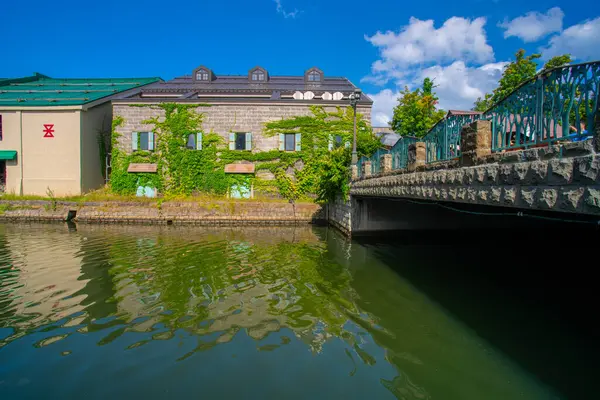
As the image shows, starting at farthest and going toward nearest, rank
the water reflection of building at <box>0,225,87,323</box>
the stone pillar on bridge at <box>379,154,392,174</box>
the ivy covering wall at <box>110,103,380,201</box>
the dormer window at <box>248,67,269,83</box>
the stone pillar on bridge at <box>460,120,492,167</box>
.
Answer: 1. the dormer window at <box>248,67,269,83</box>
2. the ivy covering wall at <box>110,103,380,201</box>
3. the stone pillar on bridge at <box>379,154,392,174</box>
4. the water reflection of building at <box>0,225,87,323</box>
5. the stone pillar on bridge at <box>460,120,492,167</box>

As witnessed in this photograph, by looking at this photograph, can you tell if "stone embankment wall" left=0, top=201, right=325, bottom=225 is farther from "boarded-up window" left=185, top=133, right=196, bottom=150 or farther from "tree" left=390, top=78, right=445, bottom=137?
"tree" left=390, top=78, right=445, bottom=137

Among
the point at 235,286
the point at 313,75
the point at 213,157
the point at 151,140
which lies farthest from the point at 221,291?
the point at 313,75

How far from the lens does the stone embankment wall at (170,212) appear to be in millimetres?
21531

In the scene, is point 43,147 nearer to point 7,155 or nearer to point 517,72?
point 7,155

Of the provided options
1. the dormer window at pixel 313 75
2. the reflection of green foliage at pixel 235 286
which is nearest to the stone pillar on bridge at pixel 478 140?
the reflection of green foliage at pixel 235 286

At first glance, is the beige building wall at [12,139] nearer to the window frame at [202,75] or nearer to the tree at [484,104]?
the window frame at [202,75]

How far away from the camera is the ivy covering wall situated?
85.1ft

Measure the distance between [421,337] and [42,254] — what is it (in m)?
12.7

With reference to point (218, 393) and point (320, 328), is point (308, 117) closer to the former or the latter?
point (320, 328)

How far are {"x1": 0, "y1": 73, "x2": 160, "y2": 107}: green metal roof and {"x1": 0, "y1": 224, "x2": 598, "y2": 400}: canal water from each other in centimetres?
1968

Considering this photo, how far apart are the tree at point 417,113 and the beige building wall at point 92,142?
80.1 ft

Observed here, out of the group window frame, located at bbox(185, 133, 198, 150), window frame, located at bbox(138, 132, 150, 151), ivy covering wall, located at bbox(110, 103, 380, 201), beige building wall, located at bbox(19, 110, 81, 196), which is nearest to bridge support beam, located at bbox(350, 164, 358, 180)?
ivy covering wall, located at bbox(110, 103, 380, 201)

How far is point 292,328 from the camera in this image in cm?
571

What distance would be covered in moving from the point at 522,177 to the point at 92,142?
2951 cm
